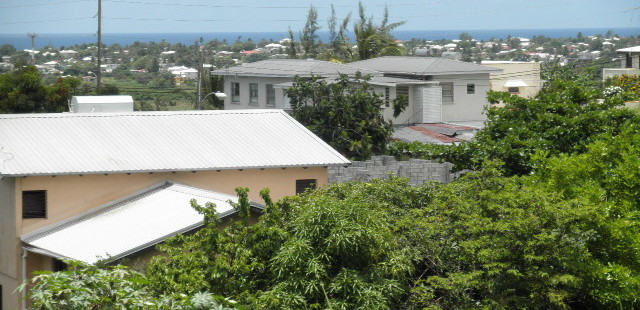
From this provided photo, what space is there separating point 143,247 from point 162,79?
202ft

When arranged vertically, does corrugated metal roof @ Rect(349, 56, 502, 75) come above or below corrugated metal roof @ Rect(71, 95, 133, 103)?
above

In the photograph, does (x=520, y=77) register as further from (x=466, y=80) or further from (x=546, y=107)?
(x=546, y=107)

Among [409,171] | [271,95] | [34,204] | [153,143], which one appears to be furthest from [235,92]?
[34,204]

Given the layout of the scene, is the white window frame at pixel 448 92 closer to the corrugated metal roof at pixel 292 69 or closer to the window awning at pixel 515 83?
the corrugated metal roof at pixel 292 69

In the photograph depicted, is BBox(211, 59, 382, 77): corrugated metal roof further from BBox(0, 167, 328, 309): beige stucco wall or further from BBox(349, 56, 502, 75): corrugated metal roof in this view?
BBox(0, 167, 328, 309): beige stucco wall

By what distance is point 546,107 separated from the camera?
2570cm

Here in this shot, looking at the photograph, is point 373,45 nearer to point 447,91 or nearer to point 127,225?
point 447,91

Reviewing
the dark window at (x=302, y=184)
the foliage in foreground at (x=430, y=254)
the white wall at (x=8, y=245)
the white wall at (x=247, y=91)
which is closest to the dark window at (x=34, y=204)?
the white wall at (x=8, y=245)

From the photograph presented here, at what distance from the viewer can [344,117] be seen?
36219 mm

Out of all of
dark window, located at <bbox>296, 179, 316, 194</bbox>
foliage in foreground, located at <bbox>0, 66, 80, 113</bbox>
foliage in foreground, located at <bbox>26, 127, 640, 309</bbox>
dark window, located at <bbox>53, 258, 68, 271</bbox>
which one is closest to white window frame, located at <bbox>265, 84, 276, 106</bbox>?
foliage in foreground, located at <bbox>0, 66, 80, 113</bbox>

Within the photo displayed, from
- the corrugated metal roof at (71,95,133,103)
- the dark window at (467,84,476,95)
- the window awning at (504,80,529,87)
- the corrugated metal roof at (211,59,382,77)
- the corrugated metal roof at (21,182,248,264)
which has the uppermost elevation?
the corrugated metal roof at (211,59,382,77)

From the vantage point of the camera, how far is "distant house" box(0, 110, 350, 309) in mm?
21281

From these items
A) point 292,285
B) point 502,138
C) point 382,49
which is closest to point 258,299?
point 292,285

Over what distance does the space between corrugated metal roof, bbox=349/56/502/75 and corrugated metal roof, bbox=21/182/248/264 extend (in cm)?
3065
